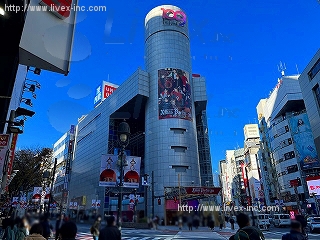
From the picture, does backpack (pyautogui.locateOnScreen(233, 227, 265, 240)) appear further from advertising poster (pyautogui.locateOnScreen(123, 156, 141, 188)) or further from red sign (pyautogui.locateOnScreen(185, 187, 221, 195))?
red sign (pyautogui.locateOnScreen(185, 187, 221, 195))

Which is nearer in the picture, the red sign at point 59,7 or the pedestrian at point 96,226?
the pedestrian at point 96,226

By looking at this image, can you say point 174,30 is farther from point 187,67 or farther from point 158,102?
point 158,102

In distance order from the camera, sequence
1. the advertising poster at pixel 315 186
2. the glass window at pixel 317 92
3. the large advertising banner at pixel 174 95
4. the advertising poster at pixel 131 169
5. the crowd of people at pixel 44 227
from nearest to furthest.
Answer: the crowd of people at pixel 44 227
the advertising poster at pixel 131 169
the advertising poster at pixel 315 186
the glass window at pixel 317 92
the large advertising banner at pixel 174 95

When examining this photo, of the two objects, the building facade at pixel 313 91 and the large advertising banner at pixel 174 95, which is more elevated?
the large advertising banner at pixel 174 95

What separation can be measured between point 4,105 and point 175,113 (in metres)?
49.7

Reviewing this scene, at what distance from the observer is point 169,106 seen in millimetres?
60875

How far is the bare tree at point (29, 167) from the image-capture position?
37094mm

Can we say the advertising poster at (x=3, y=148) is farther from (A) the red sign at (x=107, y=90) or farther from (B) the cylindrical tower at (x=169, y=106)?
(A) the red sign at (x=107, y=90)

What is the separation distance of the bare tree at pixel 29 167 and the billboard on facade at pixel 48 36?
32.2 m

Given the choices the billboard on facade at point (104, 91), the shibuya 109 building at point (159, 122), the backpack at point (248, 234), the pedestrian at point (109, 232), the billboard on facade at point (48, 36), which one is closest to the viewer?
the backpack at point (248, 234)

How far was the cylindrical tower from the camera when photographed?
188 feet

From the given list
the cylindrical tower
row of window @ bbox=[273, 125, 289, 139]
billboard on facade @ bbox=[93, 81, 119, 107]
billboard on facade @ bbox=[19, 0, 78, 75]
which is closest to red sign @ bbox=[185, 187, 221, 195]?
the cylindrical tower

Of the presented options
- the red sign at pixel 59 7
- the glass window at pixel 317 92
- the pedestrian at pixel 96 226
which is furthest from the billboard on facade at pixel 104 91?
the pedestrian at pixel 96 226

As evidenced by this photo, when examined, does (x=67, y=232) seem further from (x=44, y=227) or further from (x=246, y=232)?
(x=246, y=232)
